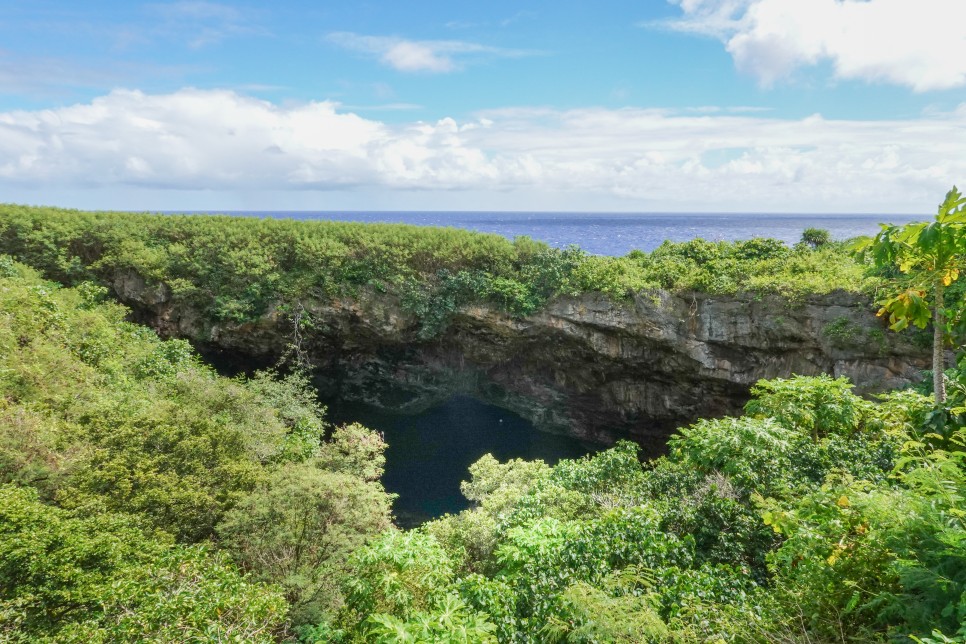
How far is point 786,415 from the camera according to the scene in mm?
8375

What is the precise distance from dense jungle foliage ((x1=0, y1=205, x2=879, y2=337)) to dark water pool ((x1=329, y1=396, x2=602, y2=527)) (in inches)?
197

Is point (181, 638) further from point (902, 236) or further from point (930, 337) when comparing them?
point (930, 337)

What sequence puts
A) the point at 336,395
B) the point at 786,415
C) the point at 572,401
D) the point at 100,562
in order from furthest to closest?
the point at 336,395 → the point at 572,401 → the point at 786,415 → the point at 100,562

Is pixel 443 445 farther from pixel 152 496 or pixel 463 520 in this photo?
pixel 152 496

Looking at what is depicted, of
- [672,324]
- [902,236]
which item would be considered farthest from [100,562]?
[672,324]

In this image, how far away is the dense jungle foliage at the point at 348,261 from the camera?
1866 centimetres

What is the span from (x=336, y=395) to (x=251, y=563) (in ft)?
48.3

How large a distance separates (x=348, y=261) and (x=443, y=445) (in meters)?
8.53

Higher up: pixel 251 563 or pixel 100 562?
pixel 100 562

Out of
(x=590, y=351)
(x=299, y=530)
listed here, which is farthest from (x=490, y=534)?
(x=590, y=351)

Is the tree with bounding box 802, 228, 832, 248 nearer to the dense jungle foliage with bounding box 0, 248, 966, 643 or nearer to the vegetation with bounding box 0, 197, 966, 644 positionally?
the vegetation with bounding box 0, 197, 966, 644

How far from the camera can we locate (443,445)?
21.4m

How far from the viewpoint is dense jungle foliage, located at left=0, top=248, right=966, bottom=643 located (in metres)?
4.52

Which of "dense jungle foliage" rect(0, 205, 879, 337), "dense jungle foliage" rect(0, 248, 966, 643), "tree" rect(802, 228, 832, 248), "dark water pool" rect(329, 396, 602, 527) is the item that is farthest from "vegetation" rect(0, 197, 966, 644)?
"dark water pool" rect(329, 396, 602, 527)
